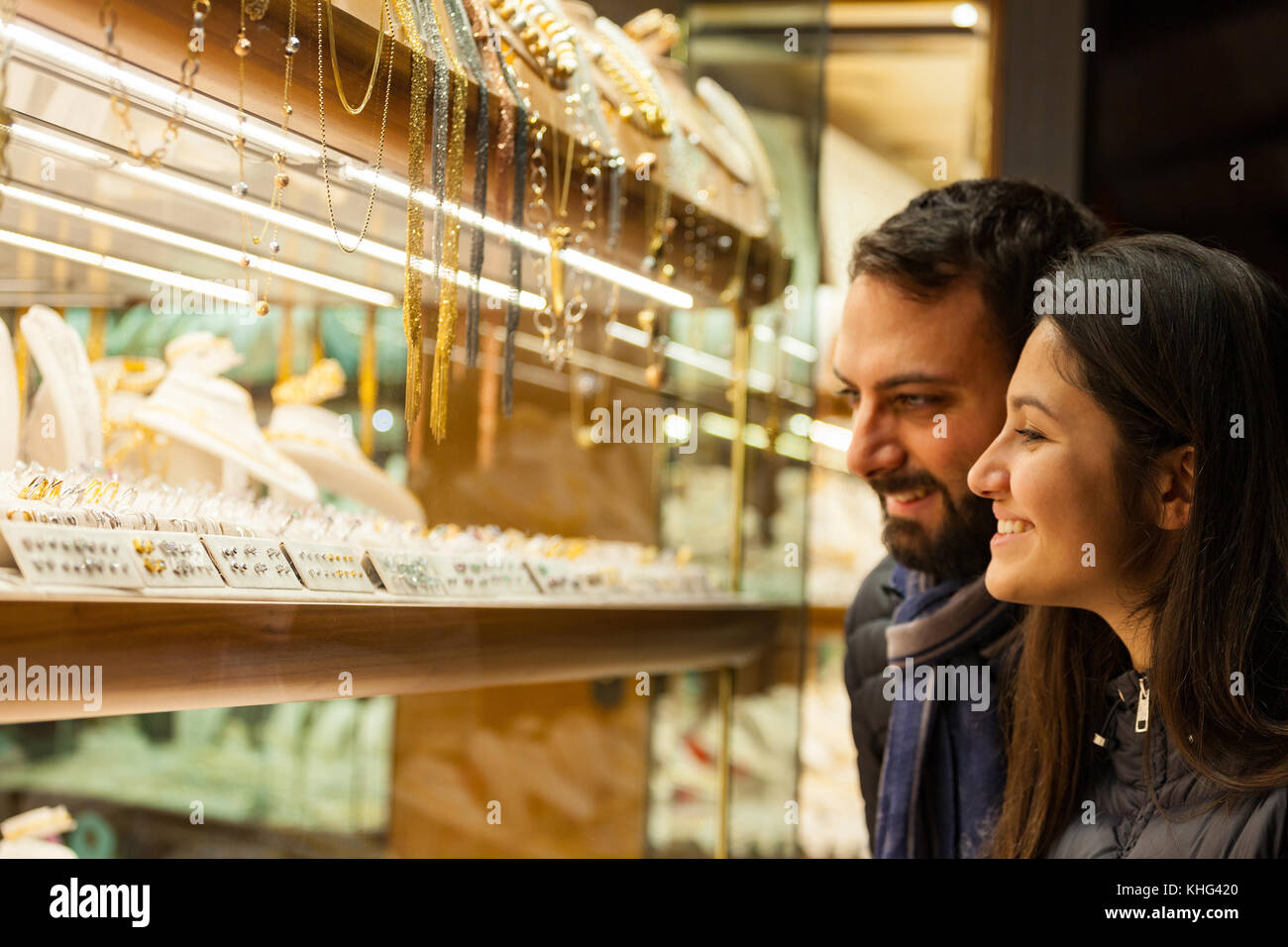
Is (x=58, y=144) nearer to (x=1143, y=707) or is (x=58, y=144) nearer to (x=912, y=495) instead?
(x=912, y=495)

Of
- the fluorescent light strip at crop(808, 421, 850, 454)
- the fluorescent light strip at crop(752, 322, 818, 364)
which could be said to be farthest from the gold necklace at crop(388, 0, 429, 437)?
the fluorescent light strip at crop(808, 421, 850, 454)

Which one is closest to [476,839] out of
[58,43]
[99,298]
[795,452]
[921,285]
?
[795,452]

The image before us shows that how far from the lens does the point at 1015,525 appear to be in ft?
3.87

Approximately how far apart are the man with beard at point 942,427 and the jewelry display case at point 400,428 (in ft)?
1.45

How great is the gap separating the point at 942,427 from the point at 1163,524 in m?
0.37

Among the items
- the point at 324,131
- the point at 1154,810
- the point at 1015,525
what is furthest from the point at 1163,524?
the point at 324,131

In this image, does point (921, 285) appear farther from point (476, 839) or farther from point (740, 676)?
point (476, 839)

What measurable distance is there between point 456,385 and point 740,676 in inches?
47.4

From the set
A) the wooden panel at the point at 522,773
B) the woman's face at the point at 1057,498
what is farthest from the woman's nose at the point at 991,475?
the wooden panel at the point at 522,773

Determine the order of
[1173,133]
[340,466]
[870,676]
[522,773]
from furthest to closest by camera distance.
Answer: [1173,133] → [522,773] → [340,466] → [870,676]

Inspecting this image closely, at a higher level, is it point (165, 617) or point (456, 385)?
point (456, 385)

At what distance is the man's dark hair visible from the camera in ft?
4.71

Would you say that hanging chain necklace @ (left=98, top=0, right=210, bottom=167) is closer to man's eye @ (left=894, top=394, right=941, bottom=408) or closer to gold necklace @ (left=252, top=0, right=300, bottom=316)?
gold necklace @ (left=252, top=0, right=300, bottom=316)

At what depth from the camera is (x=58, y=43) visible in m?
1.04
